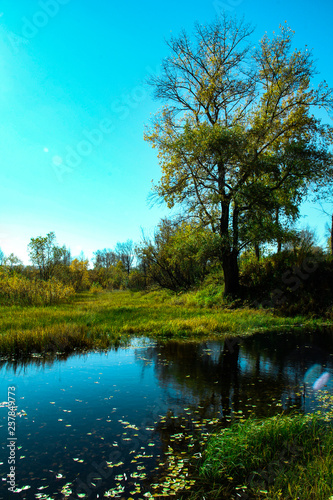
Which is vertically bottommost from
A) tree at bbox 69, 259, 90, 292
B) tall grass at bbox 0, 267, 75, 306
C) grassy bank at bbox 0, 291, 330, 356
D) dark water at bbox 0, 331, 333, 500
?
dark water at bbox 0, 331, 333, 500

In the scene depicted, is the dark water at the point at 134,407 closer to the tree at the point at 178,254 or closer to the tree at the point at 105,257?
the tree at the point at 178,254

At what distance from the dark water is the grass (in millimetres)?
299

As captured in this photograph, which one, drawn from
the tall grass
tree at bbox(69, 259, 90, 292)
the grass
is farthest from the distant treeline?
tree at bbox(69, 259, 90, 292)

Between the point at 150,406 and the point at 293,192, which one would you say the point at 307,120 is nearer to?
the point at 293,192

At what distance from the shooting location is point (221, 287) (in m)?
22.0

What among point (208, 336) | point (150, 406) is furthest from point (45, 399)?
point (208, 336)

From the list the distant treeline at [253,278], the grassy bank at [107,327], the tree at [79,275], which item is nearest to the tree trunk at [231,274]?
the distant treeline at [253,278]

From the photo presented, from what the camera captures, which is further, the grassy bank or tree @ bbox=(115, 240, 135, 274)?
tree @ bbox=(115, 240, 135, 274)

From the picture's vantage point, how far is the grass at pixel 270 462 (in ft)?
10.6

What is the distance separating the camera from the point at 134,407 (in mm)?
5492

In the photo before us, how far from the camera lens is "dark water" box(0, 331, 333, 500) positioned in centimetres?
365

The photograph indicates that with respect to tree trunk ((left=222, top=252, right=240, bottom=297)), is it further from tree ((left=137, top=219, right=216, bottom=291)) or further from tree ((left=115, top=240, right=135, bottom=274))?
tree ((left=115, top=240, right=135, bottom=274))

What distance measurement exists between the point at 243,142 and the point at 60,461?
1721 cm

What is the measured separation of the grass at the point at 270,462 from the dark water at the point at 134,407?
0.30 meters
